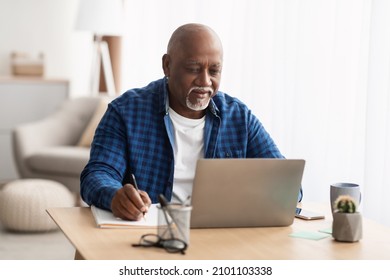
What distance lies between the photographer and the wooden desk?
1548 millimetres

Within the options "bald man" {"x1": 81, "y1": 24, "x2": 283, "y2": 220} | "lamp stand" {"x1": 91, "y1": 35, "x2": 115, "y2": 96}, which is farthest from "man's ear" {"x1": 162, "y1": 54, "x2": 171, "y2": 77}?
"lamp stand" {"x1": 91, "y1": 35, "x2": 115, "y2": 96}

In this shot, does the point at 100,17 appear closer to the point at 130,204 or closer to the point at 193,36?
the point at 193,36

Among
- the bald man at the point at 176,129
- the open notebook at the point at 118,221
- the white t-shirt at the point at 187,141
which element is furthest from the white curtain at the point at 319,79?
the open notebook at the point at 118,221

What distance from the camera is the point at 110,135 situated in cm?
224

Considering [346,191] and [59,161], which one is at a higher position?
[346,191]

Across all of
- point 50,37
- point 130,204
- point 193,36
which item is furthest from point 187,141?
point 50,37

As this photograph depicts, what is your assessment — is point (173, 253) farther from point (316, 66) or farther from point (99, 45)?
point (99, 45)

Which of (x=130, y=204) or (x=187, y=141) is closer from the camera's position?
(x=130, y=204)

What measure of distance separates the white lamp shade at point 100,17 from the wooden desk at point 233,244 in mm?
3710

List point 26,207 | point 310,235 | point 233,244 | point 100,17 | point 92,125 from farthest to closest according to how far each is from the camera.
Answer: point 100,17 < point 92,125 < point 26,207 < point 310,235 < point 233,244

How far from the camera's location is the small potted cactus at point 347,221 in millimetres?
1696

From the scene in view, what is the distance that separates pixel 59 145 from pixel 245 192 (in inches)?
148

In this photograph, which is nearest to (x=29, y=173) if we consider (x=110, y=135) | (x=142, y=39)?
(x=142, y=39)

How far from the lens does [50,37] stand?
645 cm
